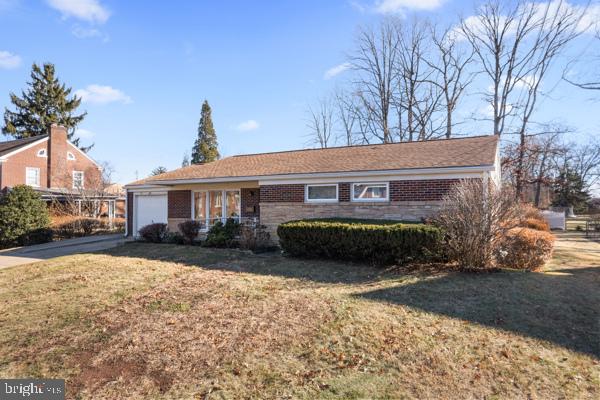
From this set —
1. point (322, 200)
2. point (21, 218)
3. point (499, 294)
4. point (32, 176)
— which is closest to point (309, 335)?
point (499, 294)

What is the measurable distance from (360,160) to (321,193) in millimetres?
2028

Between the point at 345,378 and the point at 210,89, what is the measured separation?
1859 cm

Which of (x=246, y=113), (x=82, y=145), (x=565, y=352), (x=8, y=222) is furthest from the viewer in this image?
(x=82, y=145)

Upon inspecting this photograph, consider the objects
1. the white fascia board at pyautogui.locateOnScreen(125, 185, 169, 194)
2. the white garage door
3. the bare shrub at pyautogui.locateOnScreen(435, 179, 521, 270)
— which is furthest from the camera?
the white garage door

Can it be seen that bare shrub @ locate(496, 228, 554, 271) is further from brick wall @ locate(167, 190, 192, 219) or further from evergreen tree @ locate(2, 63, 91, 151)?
evergreen tree @ locate(2, 63, 91, 151)

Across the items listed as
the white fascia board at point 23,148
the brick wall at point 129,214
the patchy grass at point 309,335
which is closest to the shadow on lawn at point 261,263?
the patchy grass at point 309,335

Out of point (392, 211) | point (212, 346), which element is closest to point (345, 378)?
point (212, 346)

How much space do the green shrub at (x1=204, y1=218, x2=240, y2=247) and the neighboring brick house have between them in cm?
1846

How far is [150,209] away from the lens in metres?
17.4

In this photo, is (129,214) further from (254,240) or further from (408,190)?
(408,190)

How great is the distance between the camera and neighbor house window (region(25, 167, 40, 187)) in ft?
98.9

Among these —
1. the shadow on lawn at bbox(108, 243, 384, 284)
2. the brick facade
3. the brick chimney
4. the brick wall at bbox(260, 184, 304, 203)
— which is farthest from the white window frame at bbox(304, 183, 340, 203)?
the brick chimney

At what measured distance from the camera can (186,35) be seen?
13.2 m

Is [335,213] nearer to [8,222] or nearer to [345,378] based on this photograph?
[345,378]
